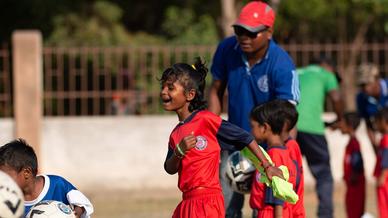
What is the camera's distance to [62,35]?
906 inches

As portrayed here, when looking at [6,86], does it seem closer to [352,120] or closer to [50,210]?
[352,120]

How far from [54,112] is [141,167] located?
202 centimetres

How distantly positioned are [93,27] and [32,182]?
17.6m

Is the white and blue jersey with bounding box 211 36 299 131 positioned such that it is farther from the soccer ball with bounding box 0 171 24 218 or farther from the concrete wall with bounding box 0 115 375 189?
the concrete wall with bounding box 0 115 375 189

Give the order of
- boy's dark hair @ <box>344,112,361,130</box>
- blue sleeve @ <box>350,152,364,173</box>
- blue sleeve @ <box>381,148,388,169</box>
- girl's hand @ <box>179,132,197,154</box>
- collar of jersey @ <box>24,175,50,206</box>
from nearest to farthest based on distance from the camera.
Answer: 1. collar of jersey @ <box>24,175,50,206</box>
2. girl's hand @ <box>179,132,197,154</box>
3. blue sleeve @ <box>381,148,388,169</box>
4. blue sleeve @ <box>350,152,364,173</box>
5. boy's dark hair @ <box>344,112,361,130</box>

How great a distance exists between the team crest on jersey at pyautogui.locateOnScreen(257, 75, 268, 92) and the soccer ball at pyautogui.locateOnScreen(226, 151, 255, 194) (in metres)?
0.53

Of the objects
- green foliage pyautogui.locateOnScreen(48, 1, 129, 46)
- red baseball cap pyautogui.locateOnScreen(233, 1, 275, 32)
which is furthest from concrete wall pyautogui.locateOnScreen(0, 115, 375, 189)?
red baseball cap pyautogui.locateOnScreen(233, 1, 275, 32)

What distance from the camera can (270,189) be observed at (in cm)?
720

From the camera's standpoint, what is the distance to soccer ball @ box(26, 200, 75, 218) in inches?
231

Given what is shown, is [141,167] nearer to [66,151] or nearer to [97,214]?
[66,151]

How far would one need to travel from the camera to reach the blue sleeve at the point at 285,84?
26.4 feet

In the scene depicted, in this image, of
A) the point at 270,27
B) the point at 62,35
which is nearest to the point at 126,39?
the point at 62,35

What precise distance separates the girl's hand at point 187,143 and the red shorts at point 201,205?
0.41 m

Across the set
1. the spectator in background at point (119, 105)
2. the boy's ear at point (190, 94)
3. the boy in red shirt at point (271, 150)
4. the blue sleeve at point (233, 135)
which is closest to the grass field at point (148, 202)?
the spectator in background at point (119, 105)
